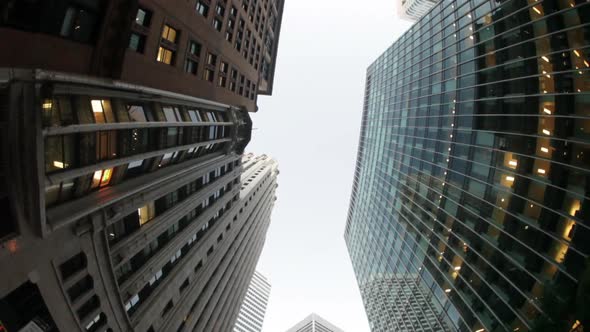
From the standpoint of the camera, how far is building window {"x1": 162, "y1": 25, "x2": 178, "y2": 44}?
915 inches

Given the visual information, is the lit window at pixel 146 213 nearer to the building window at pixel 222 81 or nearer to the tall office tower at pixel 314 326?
the building window at pixel 222 81

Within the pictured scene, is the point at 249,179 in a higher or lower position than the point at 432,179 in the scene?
lower

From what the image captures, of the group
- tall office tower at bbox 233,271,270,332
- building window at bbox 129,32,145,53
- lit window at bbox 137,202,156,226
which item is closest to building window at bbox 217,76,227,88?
building window at bbox 129,32,145,53

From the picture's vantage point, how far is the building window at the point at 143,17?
66.0 ft

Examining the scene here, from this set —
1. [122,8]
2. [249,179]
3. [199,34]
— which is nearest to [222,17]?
[199,34]

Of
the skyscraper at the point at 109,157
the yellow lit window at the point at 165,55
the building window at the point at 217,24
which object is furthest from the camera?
the building window at the point at 217,24

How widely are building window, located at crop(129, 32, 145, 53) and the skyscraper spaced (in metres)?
0.10

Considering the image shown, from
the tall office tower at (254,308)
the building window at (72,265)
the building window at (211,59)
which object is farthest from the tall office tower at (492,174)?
the tall office tower at (254,308)

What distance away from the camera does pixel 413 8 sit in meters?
126

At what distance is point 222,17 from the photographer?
33.1 meters

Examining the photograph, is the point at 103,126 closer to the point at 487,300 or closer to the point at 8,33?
the point at 8,33

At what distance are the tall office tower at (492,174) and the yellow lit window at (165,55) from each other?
26743 millimetres

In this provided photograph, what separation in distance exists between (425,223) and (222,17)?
32107 millimetres

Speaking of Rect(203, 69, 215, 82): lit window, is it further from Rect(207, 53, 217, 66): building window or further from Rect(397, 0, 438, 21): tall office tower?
Rect(397, 0, 438, 21): tall office tower
